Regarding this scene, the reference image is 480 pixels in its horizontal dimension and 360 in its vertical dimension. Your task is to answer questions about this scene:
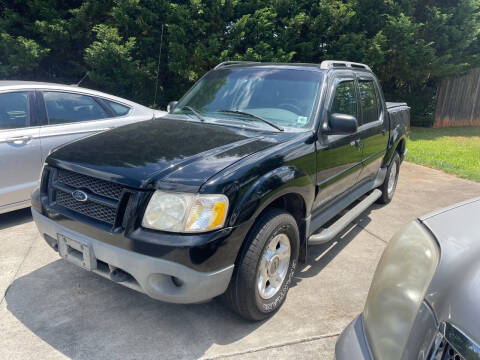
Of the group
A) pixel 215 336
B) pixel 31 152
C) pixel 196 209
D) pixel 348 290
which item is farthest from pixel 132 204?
pixel 31 152

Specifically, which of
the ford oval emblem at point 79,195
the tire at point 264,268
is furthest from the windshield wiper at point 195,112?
the ford oval emblem at point 79,195

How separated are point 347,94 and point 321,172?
1.17 metres

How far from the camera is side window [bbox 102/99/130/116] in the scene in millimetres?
5201

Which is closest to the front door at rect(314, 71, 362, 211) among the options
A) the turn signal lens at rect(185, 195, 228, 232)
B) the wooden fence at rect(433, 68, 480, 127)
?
the turn signal lens at rect(185, 195, 228, 232)

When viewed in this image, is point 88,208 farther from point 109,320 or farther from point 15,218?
point 15,218

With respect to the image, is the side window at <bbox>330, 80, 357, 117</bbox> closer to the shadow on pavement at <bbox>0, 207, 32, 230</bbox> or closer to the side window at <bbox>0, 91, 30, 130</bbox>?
the side window at <bbox>0, 91, 30, 130</bbox>

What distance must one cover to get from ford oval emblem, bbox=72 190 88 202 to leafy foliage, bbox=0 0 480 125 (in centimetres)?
629

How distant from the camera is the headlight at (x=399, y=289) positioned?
144 cm

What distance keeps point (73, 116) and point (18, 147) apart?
83 cm

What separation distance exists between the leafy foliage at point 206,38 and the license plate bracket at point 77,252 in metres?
6.41

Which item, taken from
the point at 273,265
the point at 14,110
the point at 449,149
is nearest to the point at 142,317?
the point at 273,265

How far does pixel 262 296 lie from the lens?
9.09 ft

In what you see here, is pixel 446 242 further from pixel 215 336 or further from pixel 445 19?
pixel 445 19

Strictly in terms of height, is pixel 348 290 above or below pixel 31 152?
below
